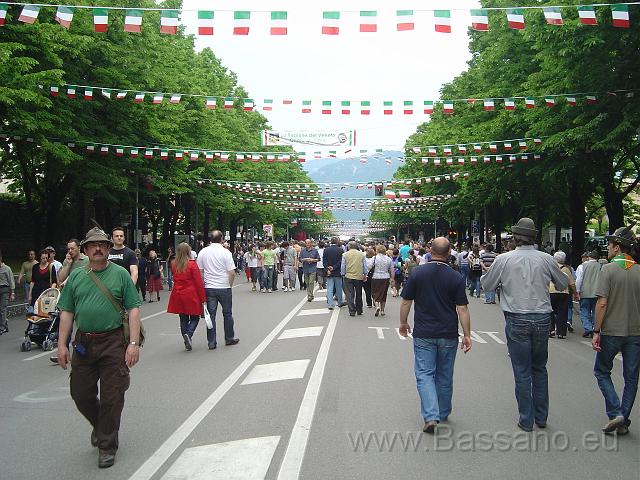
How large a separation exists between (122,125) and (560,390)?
723 inches

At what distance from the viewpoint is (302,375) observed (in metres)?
9.25

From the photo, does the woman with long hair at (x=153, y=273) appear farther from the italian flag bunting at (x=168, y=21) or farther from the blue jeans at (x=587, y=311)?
the blue jeans at (x=587, y=311)

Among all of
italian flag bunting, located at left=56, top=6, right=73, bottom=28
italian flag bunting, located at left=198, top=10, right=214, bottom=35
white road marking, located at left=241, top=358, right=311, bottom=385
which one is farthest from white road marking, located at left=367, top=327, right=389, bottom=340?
italian flag bunting, located at left=56, top=6, right=73, bottom=28

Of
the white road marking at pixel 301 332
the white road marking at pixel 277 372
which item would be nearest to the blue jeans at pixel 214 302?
the white road marking at pixel 301 332

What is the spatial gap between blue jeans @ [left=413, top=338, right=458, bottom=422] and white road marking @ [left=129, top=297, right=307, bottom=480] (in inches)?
83.6

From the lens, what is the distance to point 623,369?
261 inches

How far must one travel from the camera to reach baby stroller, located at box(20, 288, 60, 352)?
11711mm

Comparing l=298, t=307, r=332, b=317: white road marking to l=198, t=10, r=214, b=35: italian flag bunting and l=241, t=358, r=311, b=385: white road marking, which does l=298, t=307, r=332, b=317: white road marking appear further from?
l=198, t=10, r=214, b=35: italian flag bunting

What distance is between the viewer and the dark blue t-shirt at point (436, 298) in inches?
261

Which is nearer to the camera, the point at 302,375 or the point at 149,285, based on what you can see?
the point at 302,375

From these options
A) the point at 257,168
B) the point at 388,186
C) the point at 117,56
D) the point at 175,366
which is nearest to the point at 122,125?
the point at 117,56

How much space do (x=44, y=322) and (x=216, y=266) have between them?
3.03 meters

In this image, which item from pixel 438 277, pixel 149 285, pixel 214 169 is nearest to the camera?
pixel 438 277

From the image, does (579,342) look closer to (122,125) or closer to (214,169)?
(122,125)
